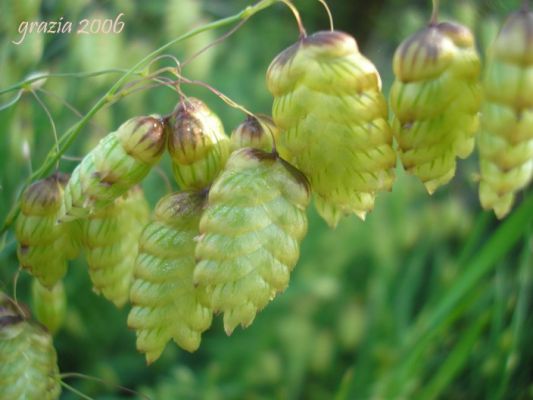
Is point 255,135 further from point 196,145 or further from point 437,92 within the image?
point 437,92

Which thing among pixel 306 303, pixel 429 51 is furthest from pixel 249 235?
pixel 306 303

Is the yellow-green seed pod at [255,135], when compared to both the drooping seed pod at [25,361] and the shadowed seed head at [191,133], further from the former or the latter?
the drooping seed pod at [25,361]

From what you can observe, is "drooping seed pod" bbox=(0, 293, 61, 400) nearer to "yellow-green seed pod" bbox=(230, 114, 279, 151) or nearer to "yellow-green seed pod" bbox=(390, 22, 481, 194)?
"yellow-green seed pod" bbox=(230, 114, 279, 151)

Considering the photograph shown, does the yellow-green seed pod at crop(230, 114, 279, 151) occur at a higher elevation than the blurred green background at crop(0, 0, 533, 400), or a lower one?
higher

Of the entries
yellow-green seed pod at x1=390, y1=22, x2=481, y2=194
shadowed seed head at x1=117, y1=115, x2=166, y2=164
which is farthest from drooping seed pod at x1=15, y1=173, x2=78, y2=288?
yellow-green seed pod at x1=390, y1=22, x2=481, y2=194

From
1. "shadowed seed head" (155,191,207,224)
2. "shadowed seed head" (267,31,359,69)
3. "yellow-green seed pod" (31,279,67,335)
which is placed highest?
"shadowed seed head" (267,31,359,69)

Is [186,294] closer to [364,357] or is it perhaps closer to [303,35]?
[303,35]

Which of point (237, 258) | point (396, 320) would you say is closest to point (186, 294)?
point (237, 258)
